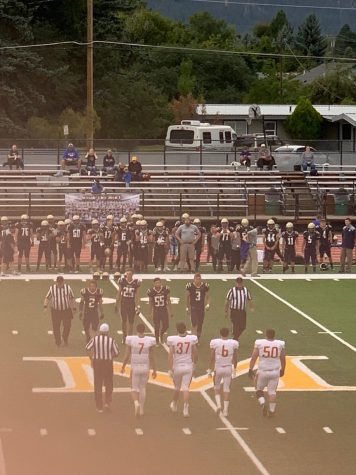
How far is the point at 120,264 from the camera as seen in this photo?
111ft

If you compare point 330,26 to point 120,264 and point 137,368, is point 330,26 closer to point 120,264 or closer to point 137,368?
point 120,264

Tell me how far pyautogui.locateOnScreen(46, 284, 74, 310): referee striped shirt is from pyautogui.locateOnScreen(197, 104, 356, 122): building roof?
146 ft

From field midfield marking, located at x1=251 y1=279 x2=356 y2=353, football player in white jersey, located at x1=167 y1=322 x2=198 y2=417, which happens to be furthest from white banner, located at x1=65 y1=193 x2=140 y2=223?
football player in white jersey, located at x1=167 y1=322 x2=198 y2=417

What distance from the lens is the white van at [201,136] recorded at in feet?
177

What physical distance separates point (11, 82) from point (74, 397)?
4682 cm

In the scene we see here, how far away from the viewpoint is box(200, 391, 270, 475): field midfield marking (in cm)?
1572

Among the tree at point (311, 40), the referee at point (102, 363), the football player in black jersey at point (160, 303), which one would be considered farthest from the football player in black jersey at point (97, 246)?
the tree at point (311, 40)

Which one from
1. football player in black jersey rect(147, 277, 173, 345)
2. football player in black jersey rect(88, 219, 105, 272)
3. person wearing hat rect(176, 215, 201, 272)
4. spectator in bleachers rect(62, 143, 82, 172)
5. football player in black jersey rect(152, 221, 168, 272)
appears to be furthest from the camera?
spectator in bleachers rect(62, 143, 82, 172)

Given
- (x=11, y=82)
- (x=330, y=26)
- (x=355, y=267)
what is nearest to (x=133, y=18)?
(x=11, y=82)

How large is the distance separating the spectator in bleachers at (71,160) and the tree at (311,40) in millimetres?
101775

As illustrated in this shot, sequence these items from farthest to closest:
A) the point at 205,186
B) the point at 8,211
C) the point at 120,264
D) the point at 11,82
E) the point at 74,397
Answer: the point at 11,82
the point at 205,186
the point at 8,211
the point at 120,264
the point at 74,397

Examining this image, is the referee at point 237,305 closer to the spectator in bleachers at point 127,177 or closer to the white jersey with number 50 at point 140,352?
the white jersey with number 50 at point 140,352

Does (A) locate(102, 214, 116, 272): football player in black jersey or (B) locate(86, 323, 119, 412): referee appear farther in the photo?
(A) locate(102, 214, 116, 272): football player in black jersey

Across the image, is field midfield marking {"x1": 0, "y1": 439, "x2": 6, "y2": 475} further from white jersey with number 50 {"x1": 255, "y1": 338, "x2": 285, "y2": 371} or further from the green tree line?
the green tree line
